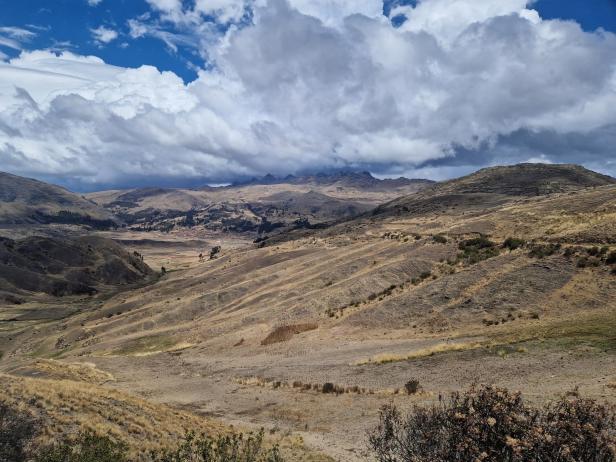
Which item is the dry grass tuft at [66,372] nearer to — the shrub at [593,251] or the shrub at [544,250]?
the shrub at [544,250]

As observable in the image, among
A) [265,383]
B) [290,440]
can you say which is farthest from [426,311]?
[290,440]

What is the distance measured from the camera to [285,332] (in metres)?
51.6

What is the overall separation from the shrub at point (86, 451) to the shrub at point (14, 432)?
80cm

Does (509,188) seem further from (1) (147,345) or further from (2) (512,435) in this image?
(2) (512,435)

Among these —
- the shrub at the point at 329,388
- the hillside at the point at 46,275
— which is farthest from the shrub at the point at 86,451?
the hillside at the point at 46,275

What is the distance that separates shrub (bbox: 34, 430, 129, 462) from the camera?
14.7m

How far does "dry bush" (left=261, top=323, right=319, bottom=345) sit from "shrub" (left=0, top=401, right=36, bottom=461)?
31222 mm

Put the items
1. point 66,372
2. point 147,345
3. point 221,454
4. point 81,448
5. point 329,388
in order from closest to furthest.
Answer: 1. point 81,448
2. point 221,454
3. point 329,388
4. point 66,372
5. point 147,345

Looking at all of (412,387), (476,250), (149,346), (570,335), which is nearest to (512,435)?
(412,387)

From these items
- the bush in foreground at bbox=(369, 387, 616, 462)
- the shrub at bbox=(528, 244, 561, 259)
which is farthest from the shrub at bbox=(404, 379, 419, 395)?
the shrub at bbox=(528, 244, 561, 259)

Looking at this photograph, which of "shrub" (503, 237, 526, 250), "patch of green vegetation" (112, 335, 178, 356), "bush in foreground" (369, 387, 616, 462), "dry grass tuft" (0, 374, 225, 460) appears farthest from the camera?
"patch of green vegetation" (112, 335, 178, 356)

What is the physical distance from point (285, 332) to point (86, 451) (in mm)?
36252

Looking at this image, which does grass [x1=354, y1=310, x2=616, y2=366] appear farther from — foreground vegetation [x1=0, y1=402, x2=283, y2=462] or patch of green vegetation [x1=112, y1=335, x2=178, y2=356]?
patch of green vegetation [x1=112, y1=335, x2=178, y2=356]

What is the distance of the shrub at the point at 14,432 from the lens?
16969 mm
